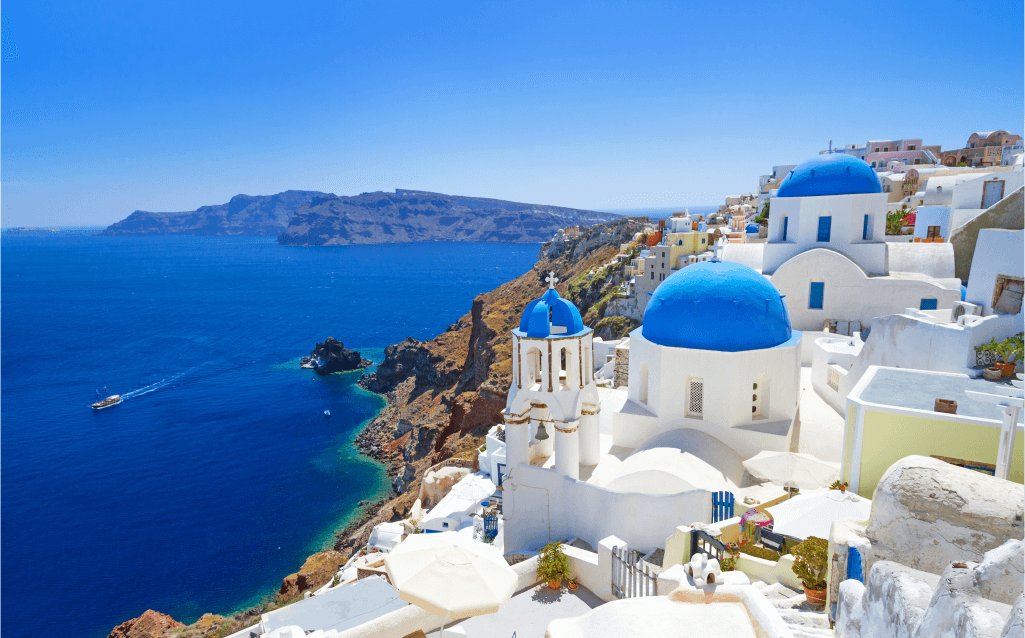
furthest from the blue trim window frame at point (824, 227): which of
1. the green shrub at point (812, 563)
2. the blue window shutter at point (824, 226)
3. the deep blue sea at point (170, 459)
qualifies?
the deep blue sea at point (170, 459)

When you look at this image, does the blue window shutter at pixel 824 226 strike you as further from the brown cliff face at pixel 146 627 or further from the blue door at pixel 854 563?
the brown cliff face at pixel 146 627

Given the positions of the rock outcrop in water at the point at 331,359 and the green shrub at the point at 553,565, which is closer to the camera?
the green shrub at the point at 553,565

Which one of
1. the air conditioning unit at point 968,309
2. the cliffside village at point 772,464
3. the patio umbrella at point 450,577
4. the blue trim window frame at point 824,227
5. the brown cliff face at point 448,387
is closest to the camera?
the cliffside village at point 772,464

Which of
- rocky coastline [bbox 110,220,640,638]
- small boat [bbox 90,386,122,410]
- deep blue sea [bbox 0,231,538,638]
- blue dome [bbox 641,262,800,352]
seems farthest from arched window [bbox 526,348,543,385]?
small boat [bbox 90,386,122,410]

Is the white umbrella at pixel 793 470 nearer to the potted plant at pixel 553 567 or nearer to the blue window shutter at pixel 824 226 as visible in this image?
the potted plant at pixel 553 567

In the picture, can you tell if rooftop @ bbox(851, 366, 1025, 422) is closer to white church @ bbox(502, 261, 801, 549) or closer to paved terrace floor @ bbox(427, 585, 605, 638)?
white church @ bbox(502, 261, 801, 549)

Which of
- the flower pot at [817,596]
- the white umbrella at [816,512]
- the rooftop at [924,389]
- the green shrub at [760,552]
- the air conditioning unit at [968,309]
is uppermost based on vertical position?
the air conditioning unit at [968,309]

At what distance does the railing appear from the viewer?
966 cm

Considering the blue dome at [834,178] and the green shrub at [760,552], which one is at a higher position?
the blue dome at [834,178]

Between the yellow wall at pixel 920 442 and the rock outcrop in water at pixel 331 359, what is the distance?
6493 cm

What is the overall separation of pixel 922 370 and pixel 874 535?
35.9 ft

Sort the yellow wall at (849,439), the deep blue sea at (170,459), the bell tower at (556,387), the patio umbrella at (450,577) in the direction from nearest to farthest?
the patio umbrella at (450,577), the yellow wall at (849,439), the bell tower at (556,387), the deep blue sea at (170,459)

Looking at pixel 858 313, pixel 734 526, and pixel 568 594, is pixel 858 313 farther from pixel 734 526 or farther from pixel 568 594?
pixel 568 594

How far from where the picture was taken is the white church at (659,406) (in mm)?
13617
